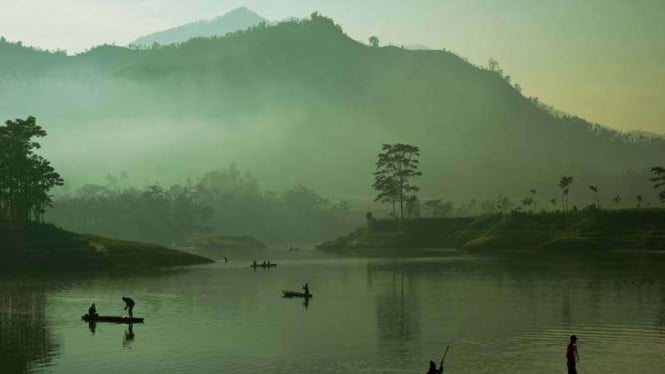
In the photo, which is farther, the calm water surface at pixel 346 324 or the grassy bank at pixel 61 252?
the grassy bank at pixel 61 252

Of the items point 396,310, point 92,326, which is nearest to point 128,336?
point 92,326

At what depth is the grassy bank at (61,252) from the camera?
480 feet

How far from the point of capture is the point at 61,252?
498 feet

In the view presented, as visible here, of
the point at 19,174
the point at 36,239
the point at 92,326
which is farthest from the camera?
the point at 19,174

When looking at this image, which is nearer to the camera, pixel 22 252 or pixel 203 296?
pixel 203 296

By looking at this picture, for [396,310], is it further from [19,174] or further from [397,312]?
[19,174]

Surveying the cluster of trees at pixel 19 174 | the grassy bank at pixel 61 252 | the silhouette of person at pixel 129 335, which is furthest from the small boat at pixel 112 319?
the cluster of trees at pixel 19 174

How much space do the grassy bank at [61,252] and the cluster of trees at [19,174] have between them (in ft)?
35.7

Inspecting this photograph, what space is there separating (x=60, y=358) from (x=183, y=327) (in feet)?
52.6

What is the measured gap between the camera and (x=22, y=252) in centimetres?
14662

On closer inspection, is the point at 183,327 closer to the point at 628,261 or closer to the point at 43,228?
the point at 43,228

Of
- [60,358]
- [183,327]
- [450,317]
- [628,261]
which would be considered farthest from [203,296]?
[628,261]

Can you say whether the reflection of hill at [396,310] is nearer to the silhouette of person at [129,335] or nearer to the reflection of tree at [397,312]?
the reflection of tree at [397,312]

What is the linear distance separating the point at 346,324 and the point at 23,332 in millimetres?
28527
